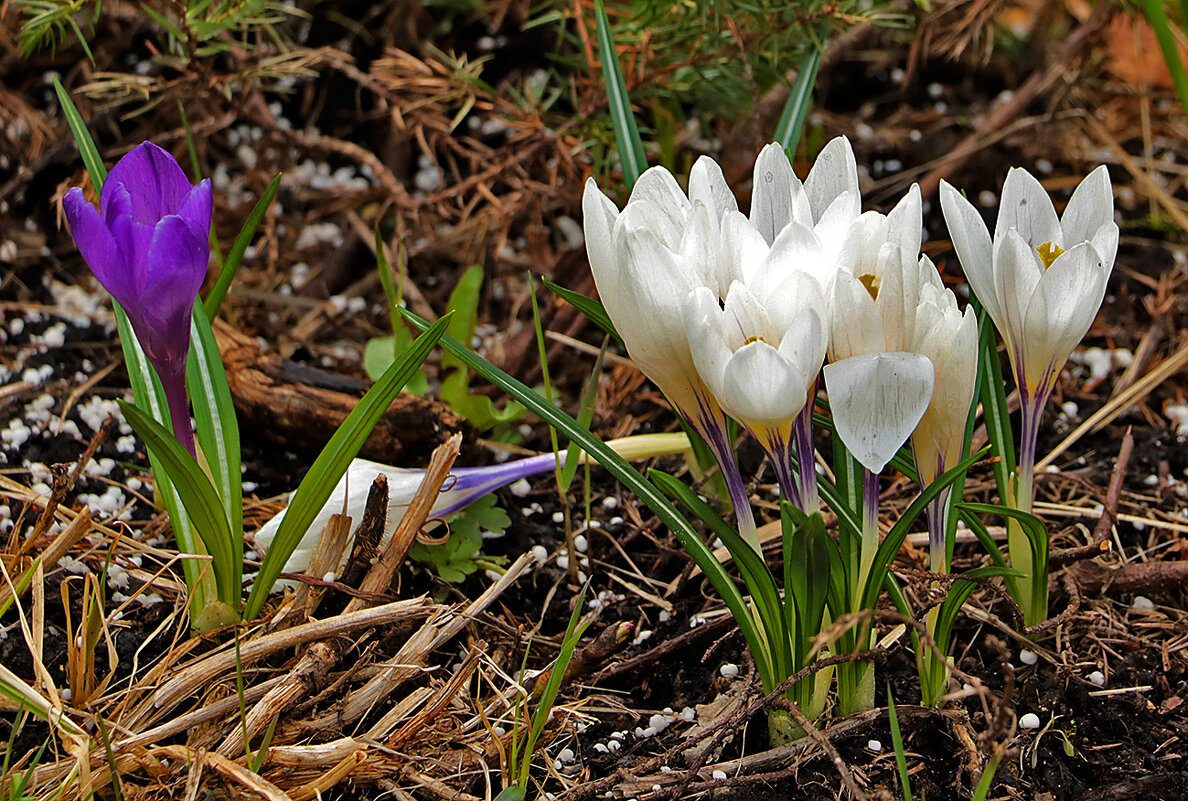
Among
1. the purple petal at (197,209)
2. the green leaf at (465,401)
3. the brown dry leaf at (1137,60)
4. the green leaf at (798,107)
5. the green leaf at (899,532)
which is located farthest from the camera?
the brown dry leaf at (1137,60)

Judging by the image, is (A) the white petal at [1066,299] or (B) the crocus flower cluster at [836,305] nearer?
(B) the crocus flower cluster at [836,305]

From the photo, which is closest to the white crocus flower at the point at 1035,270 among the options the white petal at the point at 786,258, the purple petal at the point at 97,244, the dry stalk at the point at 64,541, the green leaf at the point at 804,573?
the white petal at the point at 786,258

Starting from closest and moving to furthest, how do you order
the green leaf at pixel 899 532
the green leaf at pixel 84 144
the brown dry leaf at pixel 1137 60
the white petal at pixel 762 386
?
the white petal at pixel 762 386 < the green leaf at pixel 899 532 < the green leaf at pixel 84 144 < the brown dry leaf at pixel 1137 60

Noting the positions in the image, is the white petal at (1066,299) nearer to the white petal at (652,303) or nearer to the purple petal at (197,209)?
the white petal at (652,303)

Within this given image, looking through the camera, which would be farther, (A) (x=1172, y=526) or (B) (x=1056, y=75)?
(B) (x=1056, y=75)

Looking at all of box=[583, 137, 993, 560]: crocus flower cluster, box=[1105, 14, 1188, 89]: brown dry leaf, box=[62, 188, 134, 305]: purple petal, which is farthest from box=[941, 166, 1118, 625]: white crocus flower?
box=[1105, 14, 1188, 89]: brown dry leaf

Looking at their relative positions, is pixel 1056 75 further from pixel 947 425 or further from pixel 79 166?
pixel 79 166

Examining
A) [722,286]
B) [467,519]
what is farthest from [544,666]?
[722,286]
